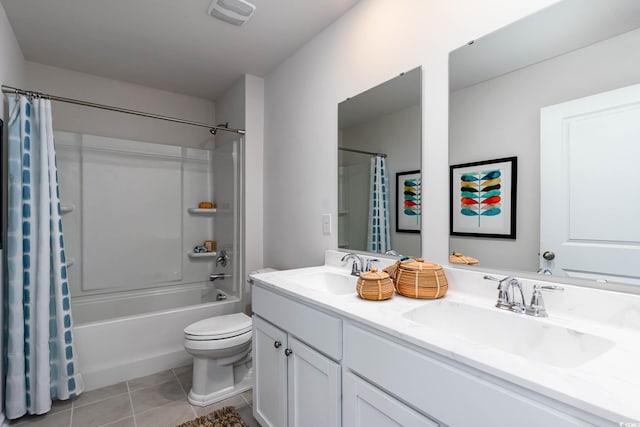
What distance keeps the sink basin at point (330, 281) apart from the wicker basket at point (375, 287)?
1.31ft

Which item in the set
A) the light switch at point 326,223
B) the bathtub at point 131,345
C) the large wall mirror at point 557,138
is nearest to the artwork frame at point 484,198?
the large wall mirror at point 557,138

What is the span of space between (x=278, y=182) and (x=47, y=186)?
1499 millimetres

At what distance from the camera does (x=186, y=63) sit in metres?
2.57

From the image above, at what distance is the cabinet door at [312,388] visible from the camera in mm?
1130

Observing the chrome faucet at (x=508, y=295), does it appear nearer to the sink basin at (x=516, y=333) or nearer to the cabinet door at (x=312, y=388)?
the sink basin at (x=516, y=333)

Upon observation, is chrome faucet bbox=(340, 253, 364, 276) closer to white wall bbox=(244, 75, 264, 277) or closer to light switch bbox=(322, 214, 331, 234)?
light switch bbox=(322, 214, 331, 234)

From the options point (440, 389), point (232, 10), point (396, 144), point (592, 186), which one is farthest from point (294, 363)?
point (232, 10)

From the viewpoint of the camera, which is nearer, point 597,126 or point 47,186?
point 597,126

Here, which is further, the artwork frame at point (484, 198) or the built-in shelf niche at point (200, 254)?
the built-in shelf niche at point (200, 254)

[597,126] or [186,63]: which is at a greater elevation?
[186,63]

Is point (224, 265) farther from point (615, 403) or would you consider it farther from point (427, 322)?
point (615, 403)

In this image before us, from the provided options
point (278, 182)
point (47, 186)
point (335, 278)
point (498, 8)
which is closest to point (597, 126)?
point (498, 8)

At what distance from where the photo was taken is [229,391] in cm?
204

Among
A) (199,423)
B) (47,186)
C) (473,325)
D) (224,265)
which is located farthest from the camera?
(224,265)
